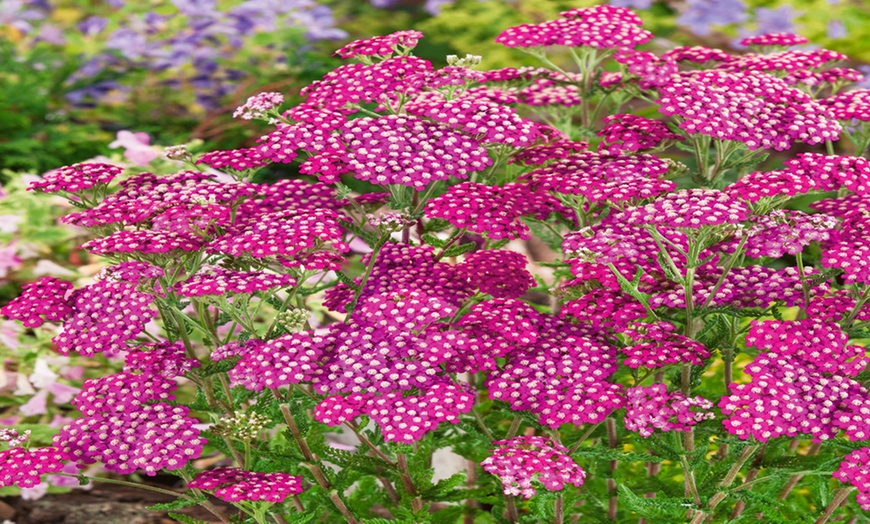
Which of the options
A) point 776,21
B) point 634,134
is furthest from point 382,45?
point 776,21

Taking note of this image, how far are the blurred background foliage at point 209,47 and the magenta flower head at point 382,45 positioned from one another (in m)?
3.09

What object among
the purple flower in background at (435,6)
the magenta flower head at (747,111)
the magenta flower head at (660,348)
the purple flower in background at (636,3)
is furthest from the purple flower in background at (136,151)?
the purple flower in background at (636,3)

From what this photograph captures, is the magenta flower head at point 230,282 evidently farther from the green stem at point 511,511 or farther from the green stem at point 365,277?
the green stem at point 511,511

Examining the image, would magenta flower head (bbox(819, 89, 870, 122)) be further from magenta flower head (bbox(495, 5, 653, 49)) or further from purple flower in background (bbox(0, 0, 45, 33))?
purple flower in background (bbox(0, 0, 45, 33))

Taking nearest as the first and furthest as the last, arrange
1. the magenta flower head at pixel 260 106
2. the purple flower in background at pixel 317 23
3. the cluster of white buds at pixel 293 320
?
1. the cluster of white buds at pixel 293 320
2. the magenta flower head at pixel 260 106
3. the purple flower in background at pixel 317 23

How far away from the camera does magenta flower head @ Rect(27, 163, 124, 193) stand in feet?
9.07

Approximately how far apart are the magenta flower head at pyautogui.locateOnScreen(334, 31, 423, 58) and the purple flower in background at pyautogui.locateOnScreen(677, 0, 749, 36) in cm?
599

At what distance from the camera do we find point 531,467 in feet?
7.59

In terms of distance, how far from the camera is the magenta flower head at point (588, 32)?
3.06 meters

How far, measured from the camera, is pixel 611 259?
256 cm

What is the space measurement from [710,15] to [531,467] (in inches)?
279

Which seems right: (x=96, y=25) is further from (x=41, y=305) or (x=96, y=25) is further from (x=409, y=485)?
(x=409, y=485)

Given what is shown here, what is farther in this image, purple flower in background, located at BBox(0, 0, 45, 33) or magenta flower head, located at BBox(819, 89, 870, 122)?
purple flower in background, located at BBox(0, 0, 45, 33)

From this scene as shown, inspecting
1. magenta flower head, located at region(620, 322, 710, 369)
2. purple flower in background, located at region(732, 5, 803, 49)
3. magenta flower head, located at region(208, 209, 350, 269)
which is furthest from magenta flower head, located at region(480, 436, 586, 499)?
purple flower in background, located at region(732, 5, 803, 49)
